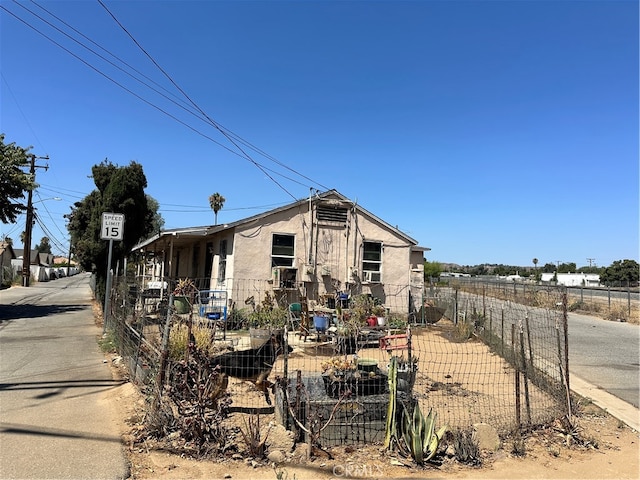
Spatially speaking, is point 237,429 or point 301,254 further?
point 301,254

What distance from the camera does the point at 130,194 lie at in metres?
15.7

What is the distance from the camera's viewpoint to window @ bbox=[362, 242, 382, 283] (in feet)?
53.3

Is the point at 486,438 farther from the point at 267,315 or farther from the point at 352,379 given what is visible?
the point at 267,315

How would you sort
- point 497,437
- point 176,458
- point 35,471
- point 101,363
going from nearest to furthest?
point 35,471, point 176,458, point 497,437, point 101,363

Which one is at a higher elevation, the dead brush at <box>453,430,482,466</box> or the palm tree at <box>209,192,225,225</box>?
the palm tree at <box>209,192,225,225</box>

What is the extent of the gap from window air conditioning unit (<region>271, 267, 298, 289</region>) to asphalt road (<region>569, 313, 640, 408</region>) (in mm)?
8450

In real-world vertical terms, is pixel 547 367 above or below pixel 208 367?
below

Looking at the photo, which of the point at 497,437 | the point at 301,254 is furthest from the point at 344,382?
the point at 301,254

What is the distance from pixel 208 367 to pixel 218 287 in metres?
11.4

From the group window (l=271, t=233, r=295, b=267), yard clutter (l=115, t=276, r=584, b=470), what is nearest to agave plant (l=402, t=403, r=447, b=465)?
yard clutter (l=115, t=276, r=584, b=470)

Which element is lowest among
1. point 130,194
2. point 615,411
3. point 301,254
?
point 615,411

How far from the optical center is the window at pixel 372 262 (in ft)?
53.3

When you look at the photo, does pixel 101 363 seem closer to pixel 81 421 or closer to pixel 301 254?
pixel 81 421

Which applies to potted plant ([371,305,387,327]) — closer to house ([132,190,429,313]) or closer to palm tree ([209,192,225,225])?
house ([132,190,429,313])
